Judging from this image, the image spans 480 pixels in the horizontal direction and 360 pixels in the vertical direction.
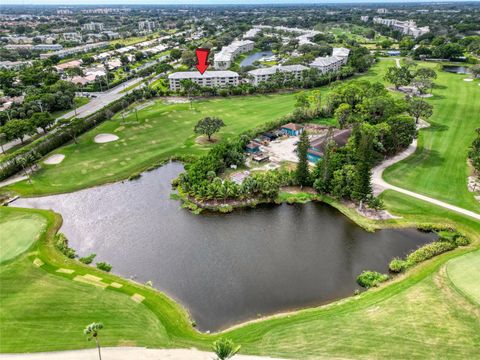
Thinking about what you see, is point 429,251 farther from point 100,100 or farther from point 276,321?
point 100,100

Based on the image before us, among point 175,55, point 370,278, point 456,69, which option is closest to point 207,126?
point 370,278

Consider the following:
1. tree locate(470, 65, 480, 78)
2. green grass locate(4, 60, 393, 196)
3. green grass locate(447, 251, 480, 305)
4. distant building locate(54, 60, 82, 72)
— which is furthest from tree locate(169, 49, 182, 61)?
green grass locate(447, 251, 480, 305)

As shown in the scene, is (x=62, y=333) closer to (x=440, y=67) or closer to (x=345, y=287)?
(x=345, y=287)

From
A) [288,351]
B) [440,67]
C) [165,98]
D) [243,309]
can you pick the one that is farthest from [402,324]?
[440,67]

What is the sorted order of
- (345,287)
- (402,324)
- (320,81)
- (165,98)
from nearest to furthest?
1. (402,324)
2. (345,287)
3. (165,98)
4. (320,81)

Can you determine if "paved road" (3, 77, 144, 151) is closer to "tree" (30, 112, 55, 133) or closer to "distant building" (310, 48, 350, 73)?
"tree" (30, 112, 55, 133)
